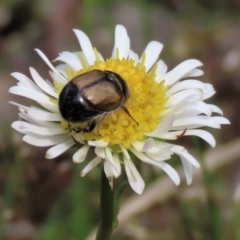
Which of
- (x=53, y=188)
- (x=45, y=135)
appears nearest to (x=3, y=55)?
(x=53, y=188)

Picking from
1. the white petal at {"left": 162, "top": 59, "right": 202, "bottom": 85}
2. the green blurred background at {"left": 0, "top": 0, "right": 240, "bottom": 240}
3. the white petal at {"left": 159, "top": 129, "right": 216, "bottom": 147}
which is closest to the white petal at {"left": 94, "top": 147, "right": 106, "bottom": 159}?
the white petal at {"left": 159, "top": 129, "right": 216, "bottom": 147}

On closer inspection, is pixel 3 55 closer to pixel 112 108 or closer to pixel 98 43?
pixel 98 43

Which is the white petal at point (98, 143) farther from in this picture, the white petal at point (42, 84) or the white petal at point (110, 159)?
the white petal at point (42, 84)

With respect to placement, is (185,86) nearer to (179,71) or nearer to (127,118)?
(179,71)

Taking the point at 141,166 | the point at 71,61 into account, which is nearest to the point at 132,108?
the point at 71,61

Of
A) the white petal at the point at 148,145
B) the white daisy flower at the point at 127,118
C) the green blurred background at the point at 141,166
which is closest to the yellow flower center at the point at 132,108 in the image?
the white daisy flower at the point at 127,118

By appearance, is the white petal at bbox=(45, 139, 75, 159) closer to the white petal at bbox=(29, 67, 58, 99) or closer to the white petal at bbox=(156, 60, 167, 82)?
the white petal at bbox=(29, 67, 58, 99)

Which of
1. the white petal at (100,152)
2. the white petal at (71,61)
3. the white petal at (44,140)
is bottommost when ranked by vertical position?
the white petal at (100,152)
